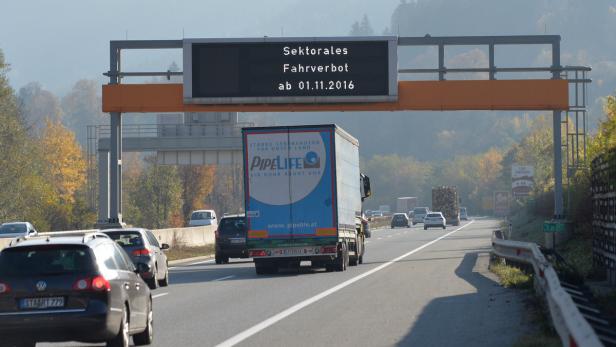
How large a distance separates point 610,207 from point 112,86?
21.0 metres

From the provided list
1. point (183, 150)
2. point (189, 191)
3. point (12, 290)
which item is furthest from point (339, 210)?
point (189, 191)

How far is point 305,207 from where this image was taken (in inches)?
1195

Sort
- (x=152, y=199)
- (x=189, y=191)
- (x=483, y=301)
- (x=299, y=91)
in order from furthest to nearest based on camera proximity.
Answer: (x=189, y=191)
(x=152, y=199)
(x=299, y=91)
(x=483, y=301)

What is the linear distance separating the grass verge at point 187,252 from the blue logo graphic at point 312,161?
1508 cm

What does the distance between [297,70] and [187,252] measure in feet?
49.6

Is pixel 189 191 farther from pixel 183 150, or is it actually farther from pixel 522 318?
pixel 522 318

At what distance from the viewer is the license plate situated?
12969mm

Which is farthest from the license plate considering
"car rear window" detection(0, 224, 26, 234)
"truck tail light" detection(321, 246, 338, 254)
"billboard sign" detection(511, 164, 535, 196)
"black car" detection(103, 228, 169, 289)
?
"billboard sign" detection(511, 164, 535, 196)

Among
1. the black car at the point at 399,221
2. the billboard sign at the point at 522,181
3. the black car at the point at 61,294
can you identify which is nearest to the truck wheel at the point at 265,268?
the black car at the point at 61,294

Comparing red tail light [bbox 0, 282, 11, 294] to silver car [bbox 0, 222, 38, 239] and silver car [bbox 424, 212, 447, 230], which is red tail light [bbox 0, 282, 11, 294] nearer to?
silver car [bbox 0, 222, 38, 239]

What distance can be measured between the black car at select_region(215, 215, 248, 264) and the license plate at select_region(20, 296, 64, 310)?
25629 millimetres

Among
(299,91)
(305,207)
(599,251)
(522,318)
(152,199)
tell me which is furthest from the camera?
(152,199)

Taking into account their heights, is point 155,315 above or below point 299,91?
below

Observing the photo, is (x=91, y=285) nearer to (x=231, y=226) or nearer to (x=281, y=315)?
(x=281, y=315)
